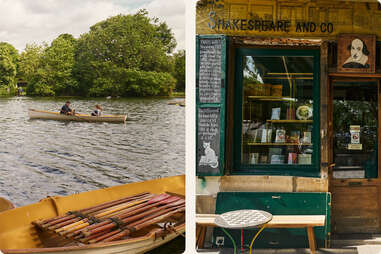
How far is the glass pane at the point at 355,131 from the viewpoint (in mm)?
4617

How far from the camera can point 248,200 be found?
4.32 meters

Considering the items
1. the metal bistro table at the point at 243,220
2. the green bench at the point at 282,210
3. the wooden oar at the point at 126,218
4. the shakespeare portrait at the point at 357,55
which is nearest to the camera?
the metal bistro table at the point at 243,220

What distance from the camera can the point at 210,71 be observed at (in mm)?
4301

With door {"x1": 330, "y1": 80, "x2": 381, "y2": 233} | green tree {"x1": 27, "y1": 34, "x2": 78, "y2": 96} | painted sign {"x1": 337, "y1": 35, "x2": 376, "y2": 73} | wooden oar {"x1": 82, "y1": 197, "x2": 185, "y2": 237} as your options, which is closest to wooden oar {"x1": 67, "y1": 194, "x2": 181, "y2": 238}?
wooden oar {"x1": 82, "y1": 197, "x2": 185, "y2": 237}

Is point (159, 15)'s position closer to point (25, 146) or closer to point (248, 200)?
point (25, 146)

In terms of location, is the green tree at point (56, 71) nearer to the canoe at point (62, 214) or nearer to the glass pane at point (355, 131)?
the canoe at point (62, 214)

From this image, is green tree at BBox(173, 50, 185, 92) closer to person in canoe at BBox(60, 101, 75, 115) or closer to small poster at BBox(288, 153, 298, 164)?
person in canoe at BBox(60, 101, 75, 115)

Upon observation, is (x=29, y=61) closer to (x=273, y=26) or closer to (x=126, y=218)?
(x=126, y=218)

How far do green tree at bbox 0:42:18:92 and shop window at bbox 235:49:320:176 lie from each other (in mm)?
2538

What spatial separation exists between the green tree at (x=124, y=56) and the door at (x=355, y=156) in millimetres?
2128

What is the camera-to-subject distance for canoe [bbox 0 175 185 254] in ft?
12.1

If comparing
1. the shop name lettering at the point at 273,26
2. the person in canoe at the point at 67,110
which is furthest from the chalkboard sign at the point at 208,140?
the person in canoe at the point at 67,110

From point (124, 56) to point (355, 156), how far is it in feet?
10.2

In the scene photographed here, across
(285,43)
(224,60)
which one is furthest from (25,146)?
(285,43)
